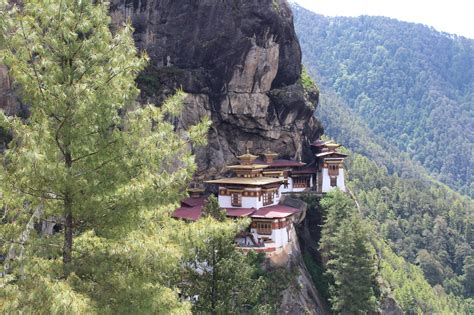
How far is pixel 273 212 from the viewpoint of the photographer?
32.4 metres

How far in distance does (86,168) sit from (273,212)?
78.3ft

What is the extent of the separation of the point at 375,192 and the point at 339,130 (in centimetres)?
8288

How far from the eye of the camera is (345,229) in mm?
32750

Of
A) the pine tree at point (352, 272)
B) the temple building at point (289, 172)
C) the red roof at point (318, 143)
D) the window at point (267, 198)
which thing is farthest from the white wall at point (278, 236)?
the red roof at point (318, 143)

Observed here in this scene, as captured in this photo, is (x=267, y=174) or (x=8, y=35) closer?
(x=8, y=35)

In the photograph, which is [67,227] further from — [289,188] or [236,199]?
[289,188]

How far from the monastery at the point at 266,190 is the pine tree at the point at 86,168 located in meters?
17.1

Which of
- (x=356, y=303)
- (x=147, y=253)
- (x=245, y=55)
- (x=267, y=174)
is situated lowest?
(x=356, y=303)

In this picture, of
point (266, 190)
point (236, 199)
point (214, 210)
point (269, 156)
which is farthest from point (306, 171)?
point (214, 210)

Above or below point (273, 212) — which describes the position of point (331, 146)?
above

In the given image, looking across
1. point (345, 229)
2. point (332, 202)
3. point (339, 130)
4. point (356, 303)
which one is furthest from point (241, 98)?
point (339, 130)

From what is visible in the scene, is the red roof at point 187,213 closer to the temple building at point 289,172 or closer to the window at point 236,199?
the window at point 236,199

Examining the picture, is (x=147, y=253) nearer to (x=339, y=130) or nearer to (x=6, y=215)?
(x=6, y=215)

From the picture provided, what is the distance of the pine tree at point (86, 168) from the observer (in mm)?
8969
